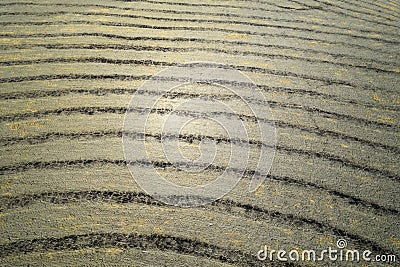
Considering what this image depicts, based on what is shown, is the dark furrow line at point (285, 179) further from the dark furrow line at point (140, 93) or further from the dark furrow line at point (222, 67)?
the dark furrow line at point (222, 67)

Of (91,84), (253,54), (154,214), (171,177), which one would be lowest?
(154,214)

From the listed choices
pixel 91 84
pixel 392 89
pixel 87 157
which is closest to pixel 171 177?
pixel 87 157

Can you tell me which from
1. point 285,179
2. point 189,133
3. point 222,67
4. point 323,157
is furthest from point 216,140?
point 222,67

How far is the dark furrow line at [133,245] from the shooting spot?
3.54 feet

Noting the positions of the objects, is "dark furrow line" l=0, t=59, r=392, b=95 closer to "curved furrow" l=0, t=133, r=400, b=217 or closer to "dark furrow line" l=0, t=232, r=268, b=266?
"curved furrow" l=0, t=133, r=400, b=217

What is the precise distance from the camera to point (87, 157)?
1.34 meters

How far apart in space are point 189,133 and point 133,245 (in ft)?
1.72

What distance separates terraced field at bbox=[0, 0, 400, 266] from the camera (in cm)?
112

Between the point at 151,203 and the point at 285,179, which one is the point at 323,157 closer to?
the point at 285,179

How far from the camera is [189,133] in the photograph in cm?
147

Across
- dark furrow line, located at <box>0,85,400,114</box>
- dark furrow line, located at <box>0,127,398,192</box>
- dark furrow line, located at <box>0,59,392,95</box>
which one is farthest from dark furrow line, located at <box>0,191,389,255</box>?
dark furrow line, located at <box>0,59,392,95</box>

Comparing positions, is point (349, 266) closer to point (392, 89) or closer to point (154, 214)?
point (154, 214)

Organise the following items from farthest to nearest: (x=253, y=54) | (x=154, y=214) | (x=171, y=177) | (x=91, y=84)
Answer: (x=253, y=54) < (x=91, y=84) < (x=171, y=177) < (x=154, y=214)

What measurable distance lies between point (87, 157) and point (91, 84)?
1.48 ft
